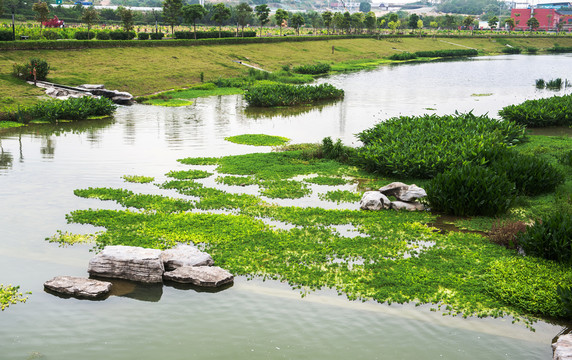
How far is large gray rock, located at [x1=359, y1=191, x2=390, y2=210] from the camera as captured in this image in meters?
15.2

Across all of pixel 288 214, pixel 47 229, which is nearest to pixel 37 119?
pixel 47 229

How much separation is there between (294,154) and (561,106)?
674 inches

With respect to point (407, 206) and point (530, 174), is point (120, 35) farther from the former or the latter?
point (530, 174)

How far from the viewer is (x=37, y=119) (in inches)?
1188

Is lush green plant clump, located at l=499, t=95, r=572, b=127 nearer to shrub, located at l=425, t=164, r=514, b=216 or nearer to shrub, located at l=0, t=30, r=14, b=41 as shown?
shrub, located at l=425, t=164, r=514, b=216

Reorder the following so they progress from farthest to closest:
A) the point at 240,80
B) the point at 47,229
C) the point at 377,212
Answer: the point at 240,80 → the point at 377,212 → the point at 47,229

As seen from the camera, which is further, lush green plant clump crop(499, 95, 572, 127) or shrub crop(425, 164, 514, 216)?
lush green plant clump crop(499, 95, 572, 127)

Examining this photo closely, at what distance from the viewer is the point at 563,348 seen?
330 inches

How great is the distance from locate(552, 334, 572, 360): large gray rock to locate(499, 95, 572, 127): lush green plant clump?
2196 cm

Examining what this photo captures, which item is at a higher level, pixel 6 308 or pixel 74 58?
pixel 74 58

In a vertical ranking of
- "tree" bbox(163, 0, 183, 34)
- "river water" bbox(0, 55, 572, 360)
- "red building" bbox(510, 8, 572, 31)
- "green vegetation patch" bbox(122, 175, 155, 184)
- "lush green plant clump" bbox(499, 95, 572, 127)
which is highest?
"red building" bbox(510, 8, 572, 31)

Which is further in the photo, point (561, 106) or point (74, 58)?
point (74, 58)

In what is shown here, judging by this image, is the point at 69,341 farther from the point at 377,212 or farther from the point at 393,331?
the point at 377,212

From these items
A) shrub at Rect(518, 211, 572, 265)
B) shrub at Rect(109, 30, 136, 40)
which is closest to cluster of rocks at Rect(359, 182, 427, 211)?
shrub at Rect(518, 211, 572, 265)
